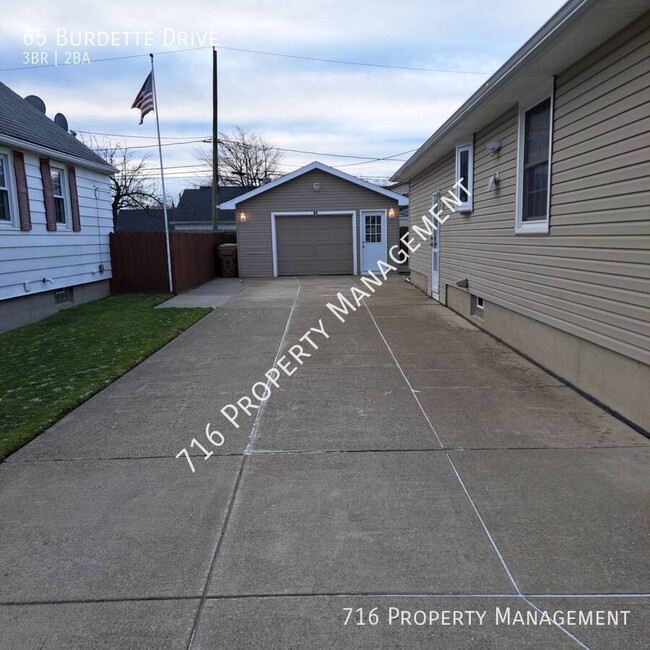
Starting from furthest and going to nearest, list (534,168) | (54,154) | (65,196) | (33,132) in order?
1. (65,196)
2. (54,154)
3. (33,132)
4. (534,168)

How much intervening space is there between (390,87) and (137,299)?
16.5 metres

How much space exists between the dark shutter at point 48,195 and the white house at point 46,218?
0.02 m

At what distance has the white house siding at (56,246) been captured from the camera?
30.5ft

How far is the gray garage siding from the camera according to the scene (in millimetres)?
18938

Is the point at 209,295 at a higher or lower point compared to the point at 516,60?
lower

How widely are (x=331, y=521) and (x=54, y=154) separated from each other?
10.3m

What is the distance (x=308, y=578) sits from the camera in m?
2.51

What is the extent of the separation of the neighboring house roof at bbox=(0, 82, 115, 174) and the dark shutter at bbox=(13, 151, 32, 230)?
0.31 m

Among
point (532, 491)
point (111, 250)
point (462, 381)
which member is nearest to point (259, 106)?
point (111, 250)

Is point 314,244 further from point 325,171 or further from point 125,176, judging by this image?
point 125,176

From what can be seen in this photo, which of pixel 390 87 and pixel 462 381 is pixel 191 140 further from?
pixel 462 381

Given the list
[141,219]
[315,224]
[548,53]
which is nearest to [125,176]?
[141,219]

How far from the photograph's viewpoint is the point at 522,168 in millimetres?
6766

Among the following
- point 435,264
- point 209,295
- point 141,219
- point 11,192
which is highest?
point 141,219
